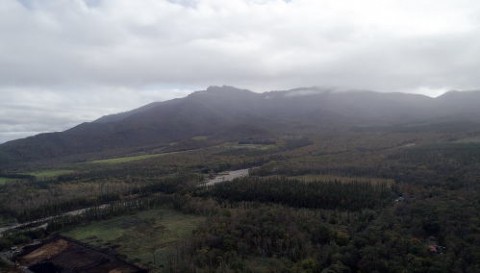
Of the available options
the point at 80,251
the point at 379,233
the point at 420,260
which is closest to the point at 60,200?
the point at 80,251

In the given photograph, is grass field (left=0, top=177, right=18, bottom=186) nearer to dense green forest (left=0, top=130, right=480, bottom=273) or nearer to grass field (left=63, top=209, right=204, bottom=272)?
dense green forest (left=0, top=130, right=480, bottom=273)

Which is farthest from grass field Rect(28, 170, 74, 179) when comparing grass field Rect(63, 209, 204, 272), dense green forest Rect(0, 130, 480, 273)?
grass field Rect(63, 209, 204, 272)

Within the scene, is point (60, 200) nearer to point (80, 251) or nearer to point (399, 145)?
point (80, 251)

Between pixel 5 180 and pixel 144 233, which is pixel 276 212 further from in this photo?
pixel 5 180

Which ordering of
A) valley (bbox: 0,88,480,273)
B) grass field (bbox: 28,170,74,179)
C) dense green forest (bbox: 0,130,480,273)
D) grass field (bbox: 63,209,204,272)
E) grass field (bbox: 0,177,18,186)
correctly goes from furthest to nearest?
grass field (bbox: 28,170,74,179)
grass field (bbox: 0,177,18,186)
grass field (bbox: 63,209,204,272)
valley (bbox: 0,88,480,273)
dense green forest (bbox: 0,130,480,273)

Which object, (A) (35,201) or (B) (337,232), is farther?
(A) (35,201)
